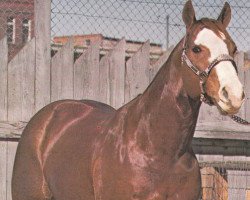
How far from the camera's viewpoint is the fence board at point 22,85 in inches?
233

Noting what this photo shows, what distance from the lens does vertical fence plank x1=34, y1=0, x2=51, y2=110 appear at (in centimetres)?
596

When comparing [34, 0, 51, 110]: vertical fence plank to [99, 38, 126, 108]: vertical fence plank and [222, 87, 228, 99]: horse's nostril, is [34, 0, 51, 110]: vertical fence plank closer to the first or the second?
[99, 38, 126, 108]: vertical fence plank

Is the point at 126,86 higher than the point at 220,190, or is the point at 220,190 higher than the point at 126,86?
the point at 126,86

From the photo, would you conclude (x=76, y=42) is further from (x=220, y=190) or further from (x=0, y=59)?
(x=220, y=190)

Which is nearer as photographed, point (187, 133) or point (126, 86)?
point (187, 133)

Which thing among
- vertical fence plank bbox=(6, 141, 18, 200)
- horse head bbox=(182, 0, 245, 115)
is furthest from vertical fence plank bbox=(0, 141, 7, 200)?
horse head bbox=(182, 0, 245, 115)

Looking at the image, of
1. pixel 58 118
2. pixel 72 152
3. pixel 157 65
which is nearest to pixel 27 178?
pixel 58 118

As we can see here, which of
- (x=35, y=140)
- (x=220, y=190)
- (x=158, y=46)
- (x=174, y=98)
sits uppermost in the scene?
(x=158, y=46)

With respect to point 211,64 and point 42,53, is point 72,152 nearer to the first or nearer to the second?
point 211,64

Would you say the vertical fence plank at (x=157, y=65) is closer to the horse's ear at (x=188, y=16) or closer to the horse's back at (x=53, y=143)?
the horse's back at (x=53, y=143)

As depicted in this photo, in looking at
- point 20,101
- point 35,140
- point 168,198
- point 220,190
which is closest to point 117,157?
point 168,198

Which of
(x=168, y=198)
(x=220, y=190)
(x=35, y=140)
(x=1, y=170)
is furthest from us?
(x=220, y=190)

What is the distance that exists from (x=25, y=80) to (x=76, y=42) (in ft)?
3.01

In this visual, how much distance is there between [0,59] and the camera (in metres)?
5.93
